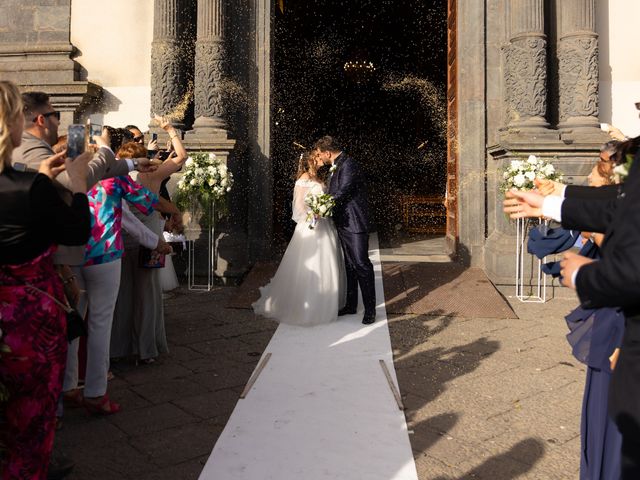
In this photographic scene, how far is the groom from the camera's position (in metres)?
6.08

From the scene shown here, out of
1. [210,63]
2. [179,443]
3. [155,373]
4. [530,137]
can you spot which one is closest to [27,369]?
[179,443]

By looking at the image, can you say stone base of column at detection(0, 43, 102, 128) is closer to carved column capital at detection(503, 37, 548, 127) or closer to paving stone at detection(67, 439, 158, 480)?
carved column capital at detection(503, 37, 548, 127)

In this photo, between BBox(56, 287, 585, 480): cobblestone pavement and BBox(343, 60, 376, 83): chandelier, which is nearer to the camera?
BBox(56, 287, 585, 480): cobblestone pavement

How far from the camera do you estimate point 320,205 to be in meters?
6.04

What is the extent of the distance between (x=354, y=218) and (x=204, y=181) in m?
2.49

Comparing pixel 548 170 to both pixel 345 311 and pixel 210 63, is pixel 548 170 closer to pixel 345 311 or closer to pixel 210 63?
pixel 345 311

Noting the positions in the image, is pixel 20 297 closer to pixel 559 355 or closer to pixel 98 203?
pixel 98 203

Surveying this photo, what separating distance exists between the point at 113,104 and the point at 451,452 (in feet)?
26.0

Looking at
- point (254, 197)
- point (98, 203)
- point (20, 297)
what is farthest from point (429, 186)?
point (20, 297)

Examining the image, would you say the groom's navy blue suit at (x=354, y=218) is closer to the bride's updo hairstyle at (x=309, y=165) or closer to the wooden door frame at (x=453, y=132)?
the bride's updo hairstyle at (x=309, y=165)

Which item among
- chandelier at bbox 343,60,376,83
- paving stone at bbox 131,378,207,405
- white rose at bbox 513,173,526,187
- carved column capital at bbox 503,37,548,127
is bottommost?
paving stone at bbox 131,378,207,405

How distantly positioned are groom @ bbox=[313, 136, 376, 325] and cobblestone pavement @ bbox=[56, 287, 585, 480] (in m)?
0.51

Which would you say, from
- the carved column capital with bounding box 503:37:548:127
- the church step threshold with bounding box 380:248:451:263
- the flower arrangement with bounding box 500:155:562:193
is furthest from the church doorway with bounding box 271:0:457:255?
the flower arrangement with bounding box 500:155:562:193

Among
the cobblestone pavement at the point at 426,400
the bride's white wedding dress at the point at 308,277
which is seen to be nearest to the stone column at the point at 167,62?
the bride's white wedding dress at the point at 308,277
